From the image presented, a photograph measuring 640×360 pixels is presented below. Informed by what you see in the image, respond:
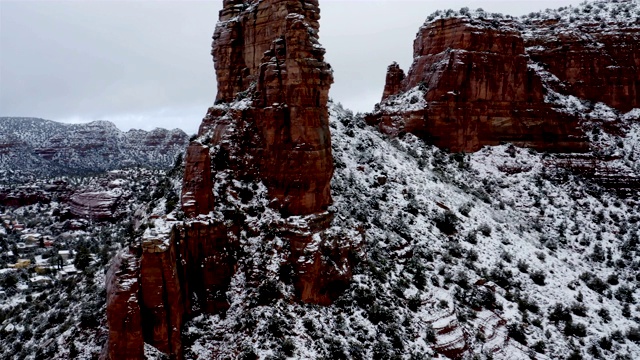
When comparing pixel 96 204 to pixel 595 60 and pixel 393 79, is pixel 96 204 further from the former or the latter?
pixel 595 60

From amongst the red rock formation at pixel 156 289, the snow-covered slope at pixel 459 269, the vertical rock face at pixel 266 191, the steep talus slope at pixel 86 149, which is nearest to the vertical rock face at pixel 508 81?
the snow-covered slope at pixel 459 269

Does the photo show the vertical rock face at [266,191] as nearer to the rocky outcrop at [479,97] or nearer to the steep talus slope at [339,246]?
the steep talus slope at [339,246]

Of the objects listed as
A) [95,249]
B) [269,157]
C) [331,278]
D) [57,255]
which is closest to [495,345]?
[331,278]

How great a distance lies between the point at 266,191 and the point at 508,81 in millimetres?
29935

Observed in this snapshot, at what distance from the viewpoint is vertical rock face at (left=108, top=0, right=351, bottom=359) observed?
60.1ft

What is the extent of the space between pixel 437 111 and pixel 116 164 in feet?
317

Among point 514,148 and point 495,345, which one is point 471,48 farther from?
point 495,345

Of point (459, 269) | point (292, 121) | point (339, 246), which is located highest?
point (292, 121)

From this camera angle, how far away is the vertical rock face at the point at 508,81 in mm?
40500

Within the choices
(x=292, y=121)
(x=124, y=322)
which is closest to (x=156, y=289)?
(x=124, y=322)

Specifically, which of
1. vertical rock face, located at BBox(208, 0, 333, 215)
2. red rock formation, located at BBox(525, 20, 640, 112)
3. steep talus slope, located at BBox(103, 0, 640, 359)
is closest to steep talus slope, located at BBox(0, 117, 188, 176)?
steep talus slope, located at BBox(103, 0, 640, 359)

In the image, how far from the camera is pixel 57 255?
45.4 m

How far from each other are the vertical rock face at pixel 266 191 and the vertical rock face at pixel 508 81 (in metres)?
22.3

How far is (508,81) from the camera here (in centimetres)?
4116
